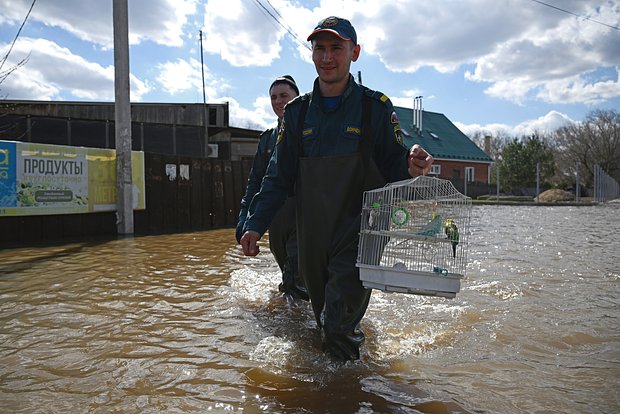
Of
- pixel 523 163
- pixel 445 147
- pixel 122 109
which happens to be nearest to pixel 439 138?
pixel 445 147

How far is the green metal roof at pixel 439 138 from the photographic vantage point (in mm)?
40188

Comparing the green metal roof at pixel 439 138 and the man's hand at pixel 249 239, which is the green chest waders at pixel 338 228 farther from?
the green metal roof at pixel 439 138

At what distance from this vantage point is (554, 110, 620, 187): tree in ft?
164

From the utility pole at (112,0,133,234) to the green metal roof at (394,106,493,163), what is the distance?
30.8 meters

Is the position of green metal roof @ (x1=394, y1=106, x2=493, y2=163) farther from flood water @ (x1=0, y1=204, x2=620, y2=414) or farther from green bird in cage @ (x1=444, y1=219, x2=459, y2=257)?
green bird in cage @ (x1=444, y1=219, x2=459, y2=257)

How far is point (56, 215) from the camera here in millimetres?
9508

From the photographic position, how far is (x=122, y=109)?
10.1m

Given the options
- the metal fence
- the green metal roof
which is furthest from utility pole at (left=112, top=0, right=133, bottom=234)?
the metal fence

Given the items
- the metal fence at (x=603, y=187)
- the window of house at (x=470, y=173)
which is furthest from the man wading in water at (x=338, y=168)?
the window of house at (x=470, y=173)

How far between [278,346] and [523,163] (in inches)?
1903

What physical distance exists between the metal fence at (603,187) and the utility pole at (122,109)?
35.1m

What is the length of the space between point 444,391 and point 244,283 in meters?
3.27

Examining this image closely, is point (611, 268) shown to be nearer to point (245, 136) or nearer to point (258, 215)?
point (258, 215)

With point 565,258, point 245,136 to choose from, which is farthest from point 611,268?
point 245,136
